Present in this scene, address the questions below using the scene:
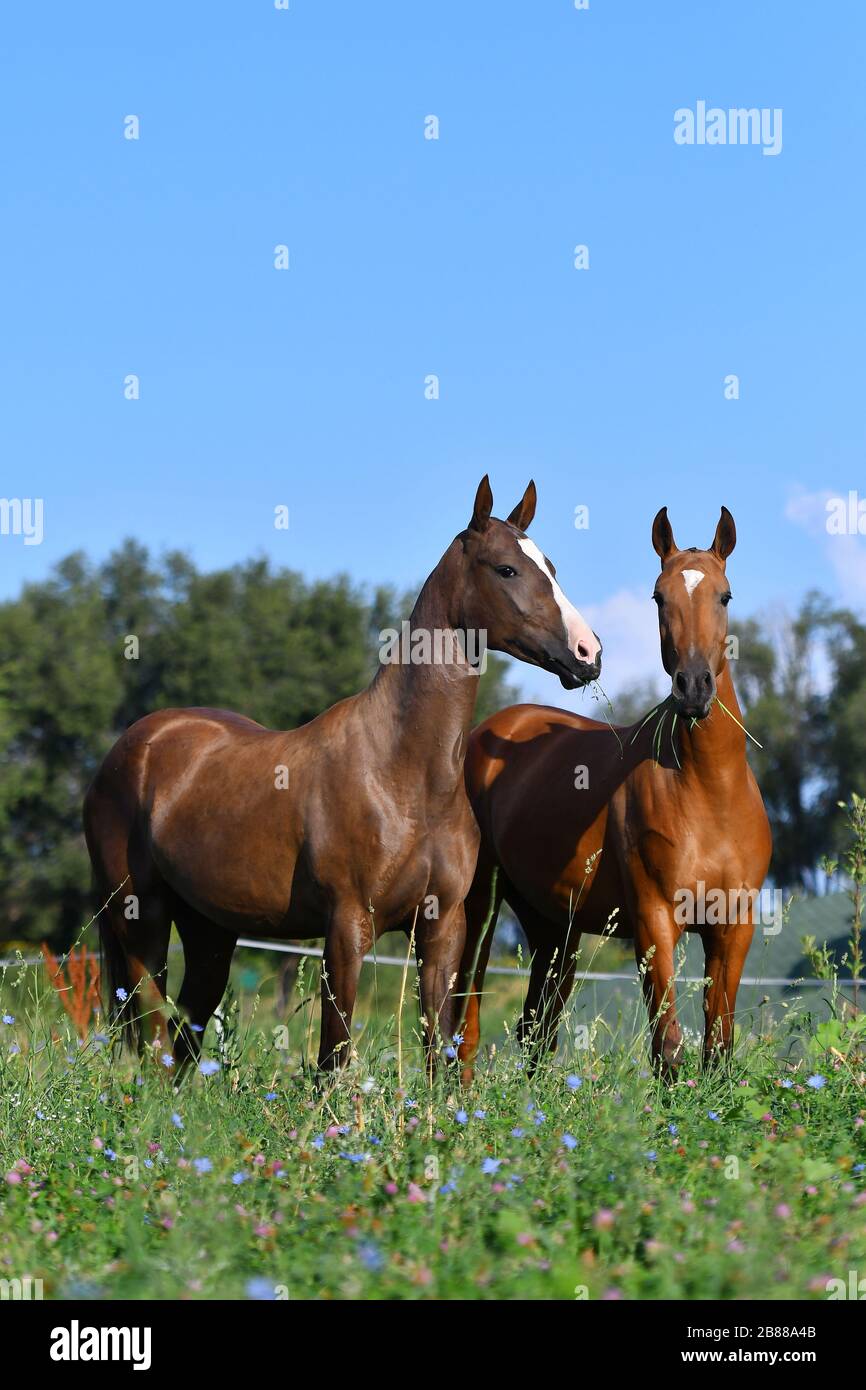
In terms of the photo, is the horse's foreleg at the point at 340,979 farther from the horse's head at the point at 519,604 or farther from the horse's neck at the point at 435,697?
the horse's head at the point at 519,604

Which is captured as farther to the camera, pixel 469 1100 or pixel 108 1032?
pixel 108 1032

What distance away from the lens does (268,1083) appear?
5766mm

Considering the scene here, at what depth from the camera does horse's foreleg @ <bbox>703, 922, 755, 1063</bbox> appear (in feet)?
20.1

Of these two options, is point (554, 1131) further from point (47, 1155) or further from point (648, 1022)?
point (47, 1155)

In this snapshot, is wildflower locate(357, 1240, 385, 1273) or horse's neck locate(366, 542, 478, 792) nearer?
wildflower locate(357, 1240, 385, 1273)

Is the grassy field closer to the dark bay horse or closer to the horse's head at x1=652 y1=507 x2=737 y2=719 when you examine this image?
the dark bay horse

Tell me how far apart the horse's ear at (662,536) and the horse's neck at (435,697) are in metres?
1.13

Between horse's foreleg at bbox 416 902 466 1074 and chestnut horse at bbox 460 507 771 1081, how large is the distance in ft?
0.68

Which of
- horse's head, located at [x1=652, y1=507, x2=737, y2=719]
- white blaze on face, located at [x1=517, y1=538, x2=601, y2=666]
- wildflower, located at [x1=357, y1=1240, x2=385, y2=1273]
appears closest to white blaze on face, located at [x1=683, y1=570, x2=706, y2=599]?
horse's head, located at [x1=652, y1=507, x2=737, y2=719]

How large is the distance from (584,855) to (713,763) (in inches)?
41.3

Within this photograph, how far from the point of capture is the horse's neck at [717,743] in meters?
6.26

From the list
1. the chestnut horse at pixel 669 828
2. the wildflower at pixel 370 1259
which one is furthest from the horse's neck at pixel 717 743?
the wildflower at pixel 370 1259

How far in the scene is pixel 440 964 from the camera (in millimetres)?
5852

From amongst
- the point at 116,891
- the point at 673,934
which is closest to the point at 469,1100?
the point at 673,934
